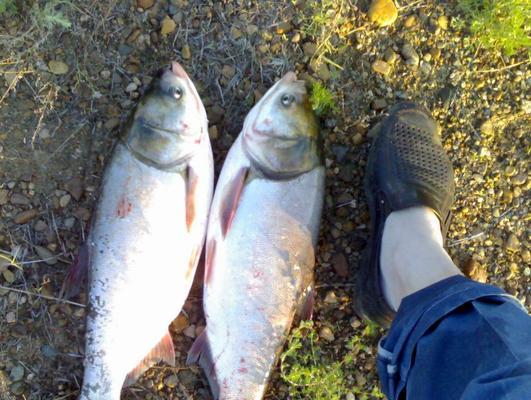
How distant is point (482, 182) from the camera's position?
359 cm

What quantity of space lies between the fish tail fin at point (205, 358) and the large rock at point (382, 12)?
2.12 metres

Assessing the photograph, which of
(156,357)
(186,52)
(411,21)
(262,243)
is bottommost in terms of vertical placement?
(156,357)

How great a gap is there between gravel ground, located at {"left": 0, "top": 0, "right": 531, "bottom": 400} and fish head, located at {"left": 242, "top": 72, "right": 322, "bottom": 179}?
0.32 m

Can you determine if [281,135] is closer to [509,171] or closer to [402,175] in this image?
[402,175]

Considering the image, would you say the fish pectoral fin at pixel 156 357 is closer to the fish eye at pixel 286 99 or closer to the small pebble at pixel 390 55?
the fish eye at pixel 286 99

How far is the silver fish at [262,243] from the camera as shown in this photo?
10.2 feet

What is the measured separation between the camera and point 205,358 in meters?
3.21

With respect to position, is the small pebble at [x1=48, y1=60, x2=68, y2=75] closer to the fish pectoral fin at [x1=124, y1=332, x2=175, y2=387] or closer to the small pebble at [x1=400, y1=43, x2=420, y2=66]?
the fish pectoral fin at [x1=124, y1=332, x2=175, y2=387]

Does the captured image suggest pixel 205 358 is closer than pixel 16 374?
Yes

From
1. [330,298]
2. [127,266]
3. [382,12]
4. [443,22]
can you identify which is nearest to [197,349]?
[127,266]

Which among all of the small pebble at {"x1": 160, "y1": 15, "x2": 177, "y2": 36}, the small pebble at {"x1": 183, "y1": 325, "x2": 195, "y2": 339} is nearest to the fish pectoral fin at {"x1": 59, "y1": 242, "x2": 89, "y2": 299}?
the small pebble at {"x1": 183, "y1": 325, "x2": 195, "y2": 339}

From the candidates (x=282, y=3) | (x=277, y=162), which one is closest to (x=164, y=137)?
(x=277, y=162)

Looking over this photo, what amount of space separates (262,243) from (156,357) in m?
0.88

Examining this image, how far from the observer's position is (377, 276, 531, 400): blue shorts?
Result: 6.81 ft
